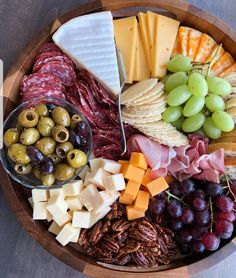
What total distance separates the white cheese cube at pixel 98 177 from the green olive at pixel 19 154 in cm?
18

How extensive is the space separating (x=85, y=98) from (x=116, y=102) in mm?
94

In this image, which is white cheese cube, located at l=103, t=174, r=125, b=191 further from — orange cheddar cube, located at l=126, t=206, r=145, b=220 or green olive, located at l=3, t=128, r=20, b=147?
green olive, located at l=3, t=128, r=20, b=147

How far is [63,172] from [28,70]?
0.34 m

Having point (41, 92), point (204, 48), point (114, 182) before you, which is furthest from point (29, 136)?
point (204, 48)

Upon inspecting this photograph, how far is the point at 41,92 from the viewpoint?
132 cm

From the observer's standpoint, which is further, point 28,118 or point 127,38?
point 127,38

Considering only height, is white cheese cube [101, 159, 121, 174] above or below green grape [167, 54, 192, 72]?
below

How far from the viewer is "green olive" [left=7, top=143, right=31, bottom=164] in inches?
48.2

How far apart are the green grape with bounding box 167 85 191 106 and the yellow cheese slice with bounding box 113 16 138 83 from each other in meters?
0.15

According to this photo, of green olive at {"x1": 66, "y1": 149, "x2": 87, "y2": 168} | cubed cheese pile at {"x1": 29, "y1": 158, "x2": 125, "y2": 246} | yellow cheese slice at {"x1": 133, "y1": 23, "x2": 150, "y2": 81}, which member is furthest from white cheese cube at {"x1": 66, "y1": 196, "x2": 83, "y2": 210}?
yellow cheese slice at {"x1": 133, "y1": 23, "x2": 150, "y2": 81}

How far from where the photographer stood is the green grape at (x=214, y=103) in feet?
4.15

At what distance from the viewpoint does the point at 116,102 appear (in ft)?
4.39

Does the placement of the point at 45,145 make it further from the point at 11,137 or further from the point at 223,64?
the point at 223,64

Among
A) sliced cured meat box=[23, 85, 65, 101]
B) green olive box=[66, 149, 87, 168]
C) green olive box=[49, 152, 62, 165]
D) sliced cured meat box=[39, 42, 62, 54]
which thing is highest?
sliced cured meat box=[39, 42, 62, 54]
